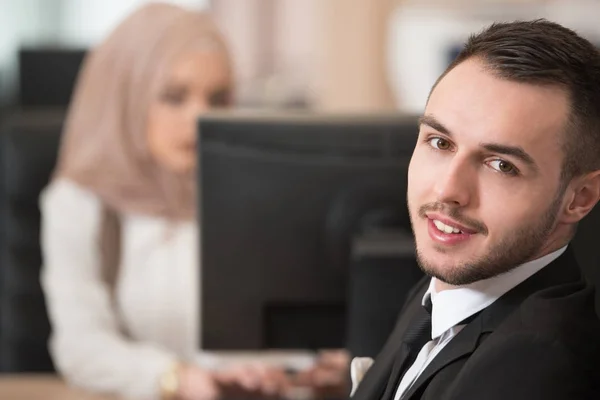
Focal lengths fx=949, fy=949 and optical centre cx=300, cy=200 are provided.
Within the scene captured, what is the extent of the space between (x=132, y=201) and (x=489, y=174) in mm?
1159

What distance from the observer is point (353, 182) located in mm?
1049

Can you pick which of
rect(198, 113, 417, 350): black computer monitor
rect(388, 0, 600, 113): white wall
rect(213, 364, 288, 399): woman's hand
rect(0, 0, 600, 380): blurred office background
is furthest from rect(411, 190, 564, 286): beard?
rect(388, 0, 600, 113): white wall

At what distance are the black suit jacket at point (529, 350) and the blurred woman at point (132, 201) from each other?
1.05 meters

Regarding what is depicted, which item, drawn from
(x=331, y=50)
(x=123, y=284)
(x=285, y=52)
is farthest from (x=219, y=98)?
(x=285, y=52)

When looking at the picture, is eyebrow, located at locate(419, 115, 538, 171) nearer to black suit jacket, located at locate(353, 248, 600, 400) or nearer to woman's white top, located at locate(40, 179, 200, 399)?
black suit jacket, located at locate(353, 248, 600, 400)

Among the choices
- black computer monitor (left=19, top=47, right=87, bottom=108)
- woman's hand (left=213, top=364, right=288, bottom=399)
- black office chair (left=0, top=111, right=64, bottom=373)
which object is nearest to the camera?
woman's hand (left=213, top=364, right=288, bottom=399)

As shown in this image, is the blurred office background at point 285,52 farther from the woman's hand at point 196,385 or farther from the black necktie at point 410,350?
the black necktie at point 410,350

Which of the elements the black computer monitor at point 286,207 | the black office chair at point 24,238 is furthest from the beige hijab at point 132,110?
the black computer monitor at point 286,207

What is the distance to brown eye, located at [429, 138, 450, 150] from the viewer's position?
0.54 m

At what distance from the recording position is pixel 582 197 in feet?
1.74

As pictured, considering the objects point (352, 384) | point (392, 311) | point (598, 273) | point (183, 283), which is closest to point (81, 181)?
point (183, 283)

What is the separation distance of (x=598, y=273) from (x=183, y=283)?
3.56 ft

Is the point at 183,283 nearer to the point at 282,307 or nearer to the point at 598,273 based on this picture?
the point at 282,307

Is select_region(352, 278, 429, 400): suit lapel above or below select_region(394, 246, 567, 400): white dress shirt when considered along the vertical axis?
below
